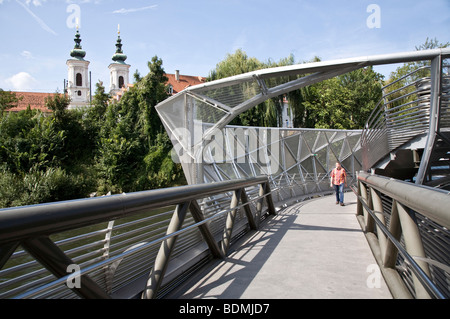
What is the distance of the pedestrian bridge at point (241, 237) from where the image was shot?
1.87 metres

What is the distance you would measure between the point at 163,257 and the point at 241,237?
3.08 meters

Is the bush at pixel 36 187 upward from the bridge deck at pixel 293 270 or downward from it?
downward

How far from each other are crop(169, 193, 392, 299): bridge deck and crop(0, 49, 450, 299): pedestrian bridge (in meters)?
0.01

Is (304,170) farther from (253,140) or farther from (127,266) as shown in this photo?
(127,266)

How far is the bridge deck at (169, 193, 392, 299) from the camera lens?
127 inches

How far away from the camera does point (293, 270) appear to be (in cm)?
397

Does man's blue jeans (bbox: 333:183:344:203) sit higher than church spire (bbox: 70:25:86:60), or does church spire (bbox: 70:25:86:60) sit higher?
church spire (bbox: 70:25:86:60)

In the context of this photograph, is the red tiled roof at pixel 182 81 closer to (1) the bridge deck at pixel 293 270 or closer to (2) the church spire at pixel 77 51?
(2) the church spire at pixel 77 51

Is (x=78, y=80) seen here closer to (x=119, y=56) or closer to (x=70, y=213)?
(x=119, y=56)

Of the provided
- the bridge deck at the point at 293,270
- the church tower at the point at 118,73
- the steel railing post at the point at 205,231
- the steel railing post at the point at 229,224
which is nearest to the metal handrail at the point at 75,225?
the steel railing post at the point at 205,231

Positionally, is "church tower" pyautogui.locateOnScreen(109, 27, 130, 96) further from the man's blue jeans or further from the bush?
the man's blue jeans

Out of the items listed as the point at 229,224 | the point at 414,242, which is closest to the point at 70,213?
the point at 414,242

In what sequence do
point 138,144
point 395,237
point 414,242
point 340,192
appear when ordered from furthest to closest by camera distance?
point 138,144
point 340,192
point 395,237
point 414,242

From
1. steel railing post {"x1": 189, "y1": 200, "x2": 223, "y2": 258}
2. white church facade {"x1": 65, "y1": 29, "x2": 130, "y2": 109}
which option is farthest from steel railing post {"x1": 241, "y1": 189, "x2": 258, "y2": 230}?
white church facade {"x1": 65, "y1": 29, "x2": 130, "y2": 109}
